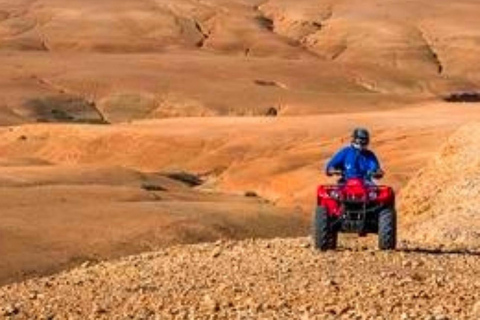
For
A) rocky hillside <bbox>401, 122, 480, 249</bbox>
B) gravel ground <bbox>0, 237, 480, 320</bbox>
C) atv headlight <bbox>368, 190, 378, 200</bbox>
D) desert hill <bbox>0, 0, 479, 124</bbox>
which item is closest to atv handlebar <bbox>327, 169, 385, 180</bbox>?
atv headlight <bbox>368, 190, 378, 200</bbox>

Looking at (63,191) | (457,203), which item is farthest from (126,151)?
(457,203)

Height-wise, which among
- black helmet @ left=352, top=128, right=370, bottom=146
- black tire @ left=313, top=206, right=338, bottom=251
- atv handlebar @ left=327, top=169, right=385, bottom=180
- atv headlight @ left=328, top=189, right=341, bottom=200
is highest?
black helmet @ left=352, top=128, right=370, bottom=146

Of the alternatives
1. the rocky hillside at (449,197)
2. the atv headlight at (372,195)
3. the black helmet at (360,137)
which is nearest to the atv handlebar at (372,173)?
the atv headlight at (372,195)

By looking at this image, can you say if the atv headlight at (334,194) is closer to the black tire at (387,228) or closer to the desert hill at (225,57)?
the black tire at (387,228)

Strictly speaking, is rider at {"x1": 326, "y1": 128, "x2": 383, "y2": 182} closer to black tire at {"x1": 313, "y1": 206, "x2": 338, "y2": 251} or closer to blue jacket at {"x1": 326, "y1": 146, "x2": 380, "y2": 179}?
blue jacket at {"x1": 326, "y1": 146, "x2": 380, "y2": 179}

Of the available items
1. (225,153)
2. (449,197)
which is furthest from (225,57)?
(449,197)

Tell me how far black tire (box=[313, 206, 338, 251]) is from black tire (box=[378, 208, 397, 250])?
0.60m

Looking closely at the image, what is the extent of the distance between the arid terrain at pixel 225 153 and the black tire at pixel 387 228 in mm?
312

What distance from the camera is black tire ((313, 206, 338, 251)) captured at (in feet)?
48.7

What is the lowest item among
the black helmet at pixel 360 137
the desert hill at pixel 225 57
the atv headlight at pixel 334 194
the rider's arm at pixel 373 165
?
the desert hill at pixel 225 57

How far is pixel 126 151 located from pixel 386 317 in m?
43.7

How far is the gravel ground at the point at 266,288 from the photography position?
11125mm

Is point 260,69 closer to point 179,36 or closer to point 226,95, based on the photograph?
point 226,95

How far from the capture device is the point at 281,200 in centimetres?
3972
